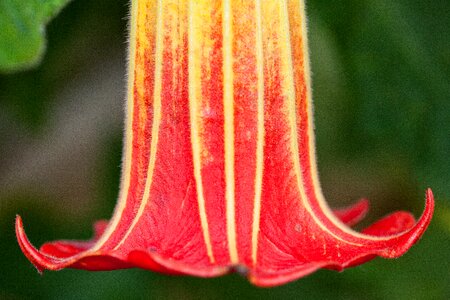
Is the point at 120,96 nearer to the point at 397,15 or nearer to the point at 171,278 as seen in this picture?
the point at 171,278

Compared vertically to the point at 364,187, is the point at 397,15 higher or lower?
higher

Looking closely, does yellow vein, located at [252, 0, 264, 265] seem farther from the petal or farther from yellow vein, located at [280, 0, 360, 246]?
the petal

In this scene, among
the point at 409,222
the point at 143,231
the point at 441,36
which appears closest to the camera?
the point at 143,231

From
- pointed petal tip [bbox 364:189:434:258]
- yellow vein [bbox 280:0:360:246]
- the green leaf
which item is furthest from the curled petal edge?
the green leaf

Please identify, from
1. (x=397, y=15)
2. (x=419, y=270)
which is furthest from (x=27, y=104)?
(x=419, y=270)

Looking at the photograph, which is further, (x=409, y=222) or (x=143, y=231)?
(x=409, y=222)

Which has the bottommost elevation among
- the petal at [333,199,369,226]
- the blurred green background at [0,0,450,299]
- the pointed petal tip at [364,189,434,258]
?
the blurred green background at [0,0,450,299]

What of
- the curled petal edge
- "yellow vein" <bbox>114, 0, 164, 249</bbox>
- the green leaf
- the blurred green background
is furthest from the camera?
the blurred green background

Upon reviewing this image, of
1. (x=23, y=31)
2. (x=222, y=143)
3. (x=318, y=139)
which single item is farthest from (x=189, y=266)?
(x=318, y=139)
